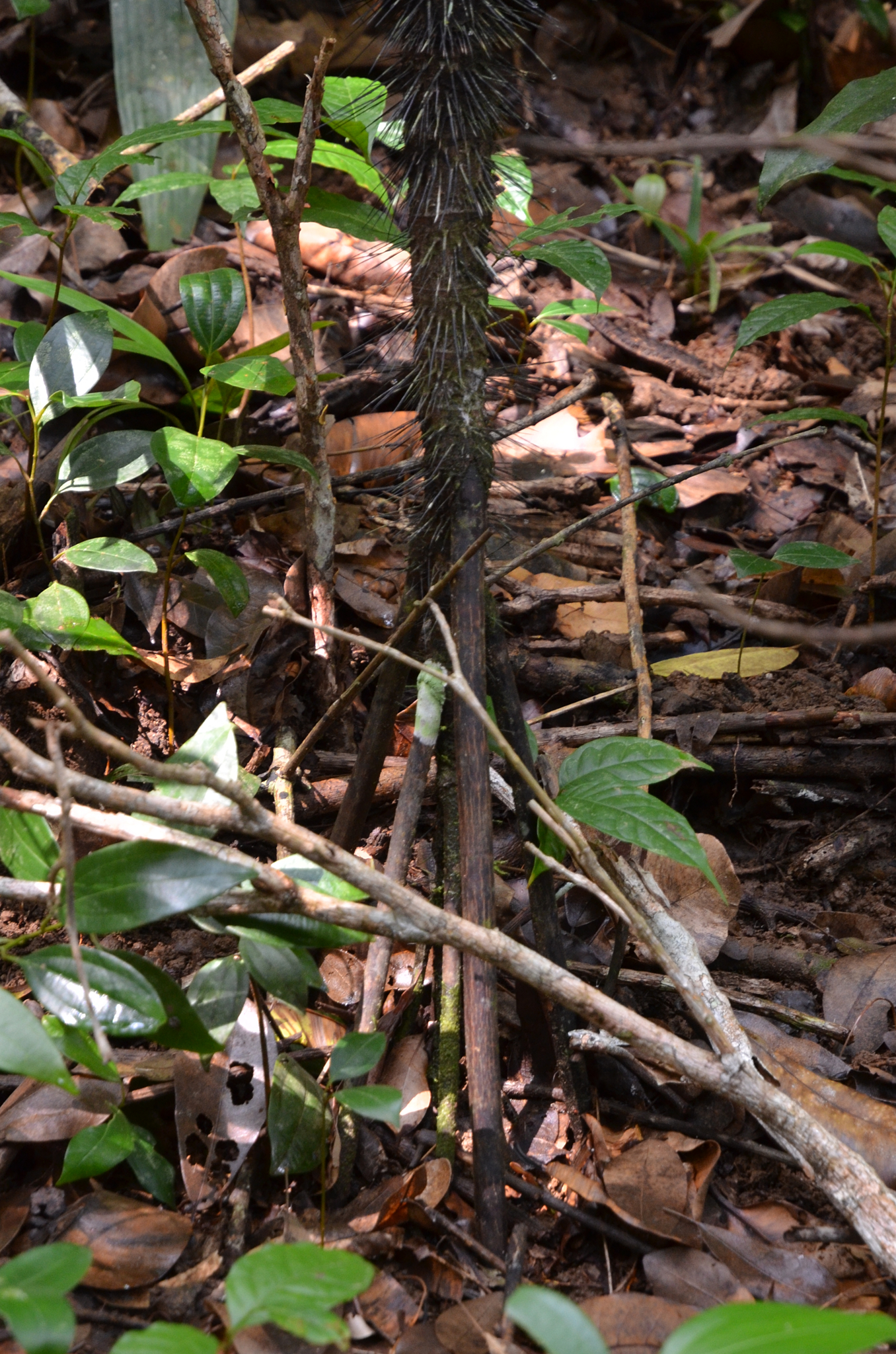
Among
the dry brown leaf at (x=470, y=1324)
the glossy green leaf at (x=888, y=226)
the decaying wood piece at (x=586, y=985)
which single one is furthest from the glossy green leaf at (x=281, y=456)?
the dry brown leaf at (x=470, y=1324)

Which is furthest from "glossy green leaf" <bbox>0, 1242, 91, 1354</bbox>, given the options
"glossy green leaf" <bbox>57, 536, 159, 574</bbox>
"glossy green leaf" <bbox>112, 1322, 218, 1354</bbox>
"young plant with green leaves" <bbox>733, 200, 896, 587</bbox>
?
"young plant with green leaves" <bbox>733, 200, 896, 587</bbox>

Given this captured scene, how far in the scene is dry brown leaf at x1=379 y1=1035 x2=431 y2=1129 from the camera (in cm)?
140

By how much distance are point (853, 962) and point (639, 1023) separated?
26.1 inches

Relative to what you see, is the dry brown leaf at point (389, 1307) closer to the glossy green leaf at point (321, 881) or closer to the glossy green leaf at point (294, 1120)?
the glossy green leaf at point (294, 1120)

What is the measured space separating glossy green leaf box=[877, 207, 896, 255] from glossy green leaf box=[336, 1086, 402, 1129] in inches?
64.5

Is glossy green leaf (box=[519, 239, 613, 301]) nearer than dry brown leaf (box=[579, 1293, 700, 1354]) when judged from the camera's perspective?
No

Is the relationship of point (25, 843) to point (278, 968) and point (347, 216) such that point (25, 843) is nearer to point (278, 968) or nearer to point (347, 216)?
point (278, 968)

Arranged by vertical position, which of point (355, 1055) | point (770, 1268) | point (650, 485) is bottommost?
point (770, 1268)

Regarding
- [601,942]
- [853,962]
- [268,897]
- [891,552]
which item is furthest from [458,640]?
[891,552]

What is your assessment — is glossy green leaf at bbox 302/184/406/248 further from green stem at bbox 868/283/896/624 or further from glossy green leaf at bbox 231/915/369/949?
glossy green leaf at bbox 231/915/369/949

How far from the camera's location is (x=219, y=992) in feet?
3.97

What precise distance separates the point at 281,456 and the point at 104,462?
306 millimetres

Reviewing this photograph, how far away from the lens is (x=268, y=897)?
1.08m

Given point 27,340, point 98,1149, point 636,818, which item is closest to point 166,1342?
point 98,1149
